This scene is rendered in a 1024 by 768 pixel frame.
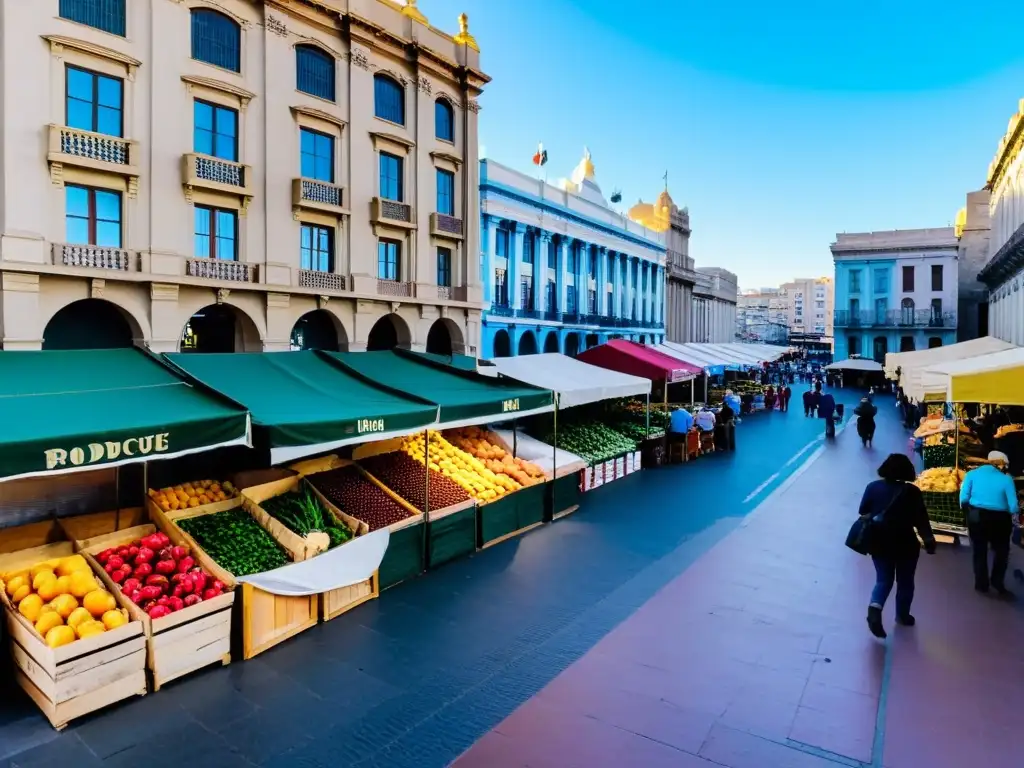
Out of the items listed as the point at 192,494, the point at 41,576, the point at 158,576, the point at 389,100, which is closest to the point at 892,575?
the point at 158,576

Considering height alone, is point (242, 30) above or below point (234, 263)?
above

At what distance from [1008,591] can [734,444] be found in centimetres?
1310

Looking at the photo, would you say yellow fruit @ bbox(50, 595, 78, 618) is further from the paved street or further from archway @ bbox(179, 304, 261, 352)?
archway @ bbox(179, 304, 261, 352)

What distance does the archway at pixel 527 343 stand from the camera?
35812mm

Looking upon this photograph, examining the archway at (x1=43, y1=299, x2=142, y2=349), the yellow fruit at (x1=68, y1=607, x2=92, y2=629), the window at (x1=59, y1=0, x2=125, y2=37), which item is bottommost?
the yellow fruit at (x1=68, y1=607, x2=92, y2=629)

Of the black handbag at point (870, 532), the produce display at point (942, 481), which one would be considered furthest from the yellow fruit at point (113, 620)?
the produce display at point (942, 481)

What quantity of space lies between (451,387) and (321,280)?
11.5 meters

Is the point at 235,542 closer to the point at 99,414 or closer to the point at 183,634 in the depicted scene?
the point at 183,634

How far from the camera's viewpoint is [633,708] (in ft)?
18.8

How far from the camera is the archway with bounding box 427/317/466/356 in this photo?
2675 centimetres

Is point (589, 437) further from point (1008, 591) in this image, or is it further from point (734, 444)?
point (1008, 591)

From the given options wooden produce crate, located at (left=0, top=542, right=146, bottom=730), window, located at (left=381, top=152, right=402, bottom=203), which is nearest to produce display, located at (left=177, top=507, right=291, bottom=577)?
Answer: wooden produce crate, located at (left=0, top=542, right=146, bottom=730)

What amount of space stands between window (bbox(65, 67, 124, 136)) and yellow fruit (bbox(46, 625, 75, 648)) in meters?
15.1

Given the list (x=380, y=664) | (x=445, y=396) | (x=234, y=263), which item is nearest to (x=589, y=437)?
(x=445, y=396)
